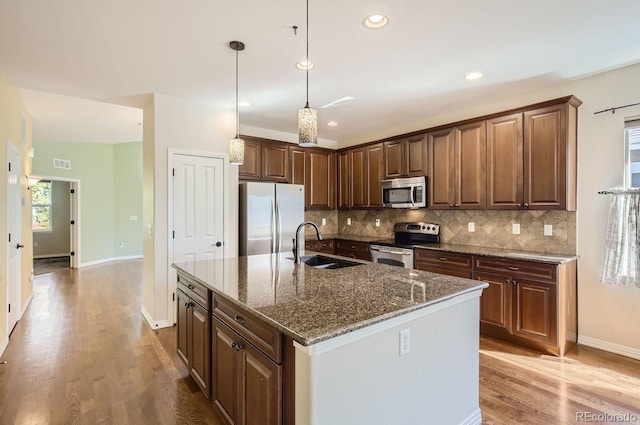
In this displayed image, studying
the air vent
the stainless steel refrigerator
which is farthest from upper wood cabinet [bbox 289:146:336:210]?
the air vent

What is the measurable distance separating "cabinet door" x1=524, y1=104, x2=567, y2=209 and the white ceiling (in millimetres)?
390

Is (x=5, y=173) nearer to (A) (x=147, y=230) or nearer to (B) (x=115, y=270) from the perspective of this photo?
(A) (x=147, y=230)

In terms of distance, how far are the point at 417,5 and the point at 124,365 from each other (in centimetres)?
354

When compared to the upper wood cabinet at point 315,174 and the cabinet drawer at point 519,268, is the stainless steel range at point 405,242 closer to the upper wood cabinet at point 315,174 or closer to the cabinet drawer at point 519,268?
the cabinet drawer at point 519,268

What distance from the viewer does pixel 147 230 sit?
12.9 ft

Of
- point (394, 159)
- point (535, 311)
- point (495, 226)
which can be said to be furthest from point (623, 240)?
point (394, 159)

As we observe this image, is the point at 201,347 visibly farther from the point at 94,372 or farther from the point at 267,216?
the point at 267,216

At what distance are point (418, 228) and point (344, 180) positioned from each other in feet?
4.93

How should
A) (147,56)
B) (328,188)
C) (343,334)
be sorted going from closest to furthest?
(343,334) → (147,56) → (328,188)

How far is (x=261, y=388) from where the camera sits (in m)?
1.52

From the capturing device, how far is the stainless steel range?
13.4ft

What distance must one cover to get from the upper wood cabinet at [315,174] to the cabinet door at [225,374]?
130 inches

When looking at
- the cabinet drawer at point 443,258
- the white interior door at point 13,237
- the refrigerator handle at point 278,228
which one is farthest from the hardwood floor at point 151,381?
the refrigerator handle at point 278,228

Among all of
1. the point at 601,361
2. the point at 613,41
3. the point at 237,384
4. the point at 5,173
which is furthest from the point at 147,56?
the point at 601,361
